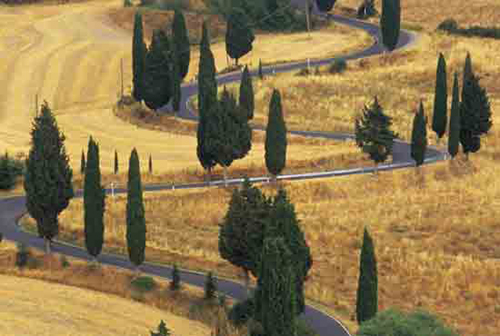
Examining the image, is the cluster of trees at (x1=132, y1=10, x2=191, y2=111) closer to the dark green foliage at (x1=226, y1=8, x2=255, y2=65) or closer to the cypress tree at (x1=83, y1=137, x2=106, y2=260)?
the dark green foliage at (x1=226, y1=8, x2=255, y2=65)

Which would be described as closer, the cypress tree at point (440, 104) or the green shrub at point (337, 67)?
the cypress tree at point (440, 104)

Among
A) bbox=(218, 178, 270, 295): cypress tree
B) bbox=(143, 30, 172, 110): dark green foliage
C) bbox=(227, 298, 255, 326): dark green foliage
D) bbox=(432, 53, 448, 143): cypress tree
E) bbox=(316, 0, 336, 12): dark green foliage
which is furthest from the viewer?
bbox=(316, 0, 336, 12): dark green foliage

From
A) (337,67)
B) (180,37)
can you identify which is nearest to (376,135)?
(337,67)

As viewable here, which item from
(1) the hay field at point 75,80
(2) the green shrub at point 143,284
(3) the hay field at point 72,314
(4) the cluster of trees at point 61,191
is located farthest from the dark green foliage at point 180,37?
(3) the hay field at point 72,314

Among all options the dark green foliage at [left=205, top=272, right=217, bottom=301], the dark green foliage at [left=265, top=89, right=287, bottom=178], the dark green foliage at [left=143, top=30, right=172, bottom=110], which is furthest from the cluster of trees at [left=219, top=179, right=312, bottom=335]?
the dark green foliage at [left=143, top=30, right=172, bottom=110]

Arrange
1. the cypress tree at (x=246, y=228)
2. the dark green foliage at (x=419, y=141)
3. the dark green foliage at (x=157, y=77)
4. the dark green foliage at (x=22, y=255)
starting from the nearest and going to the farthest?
the cypress tree at (x=246, y=228)
the dark green foliage at (x=22, y=255)
the dark green foliage at (x=419, y=141)
the dark green foliage at (x=157, y=77)

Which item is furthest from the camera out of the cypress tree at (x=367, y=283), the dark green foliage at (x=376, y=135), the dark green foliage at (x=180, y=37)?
the dark green foliage at (x=180, y=37)

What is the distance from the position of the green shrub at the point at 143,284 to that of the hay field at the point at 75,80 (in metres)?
23.1

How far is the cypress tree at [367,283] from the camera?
52.5m

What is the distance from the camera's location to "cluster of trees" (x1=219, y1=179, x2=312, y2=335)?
46875 mm

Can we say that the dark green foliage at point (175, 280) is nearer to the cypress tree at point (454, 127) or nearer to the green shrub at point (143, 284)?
the green shrub at point (143, 284)

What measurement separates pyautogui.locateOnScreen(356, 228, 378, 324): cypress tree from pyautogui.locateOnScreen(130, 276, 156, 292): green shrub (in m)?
13.1

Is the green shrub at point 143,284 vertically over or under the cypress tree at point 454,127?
under

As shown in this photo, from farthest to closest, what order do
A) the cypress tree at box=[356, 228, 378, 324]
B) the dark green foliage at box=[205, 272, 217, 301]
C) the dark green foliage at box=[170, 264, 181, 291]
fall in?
the dark green foliage at box=[170, 264, 181, 291] < the dark green foliage at box=[205, 272, 217, 301] < the cypress tree at box=[356, 228, 378, 324]
